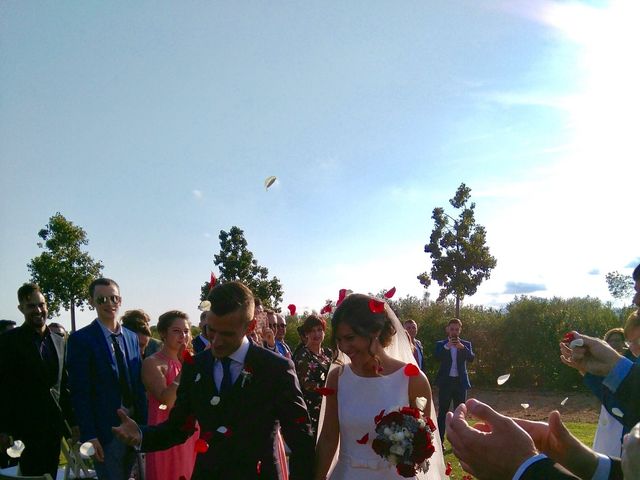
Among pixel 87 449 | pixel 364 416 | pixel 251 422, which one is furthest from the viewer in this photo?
pixel 87 449

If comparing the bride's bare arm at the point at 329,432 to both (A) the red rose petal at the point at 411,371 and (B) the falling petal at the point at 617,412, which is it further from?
(B) the falling petal at the point at 617,412

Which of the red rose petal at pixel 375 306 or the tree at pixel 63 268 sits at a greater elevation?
the tree at pixel 63 268

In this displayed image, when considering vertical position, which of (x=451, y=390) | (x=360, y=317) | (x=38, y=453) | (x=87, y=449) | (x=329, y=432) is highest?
(x=360, y=317)

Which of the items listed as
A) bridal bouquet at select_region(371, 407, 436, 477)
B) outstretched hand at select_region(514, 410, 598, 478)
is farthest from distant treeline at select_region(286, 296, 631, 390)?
outstretched hand at select_region(514, 410, 598, 478)

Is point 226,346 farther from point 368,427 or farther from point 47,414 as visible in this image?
point 47,414

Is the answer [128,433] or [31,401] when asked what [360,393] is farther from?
[31,401]

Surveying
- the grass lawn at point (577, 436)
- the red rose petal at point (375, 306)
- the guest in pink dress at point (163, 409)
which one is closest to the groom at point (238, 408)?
the red rose petal at point (375, 306)

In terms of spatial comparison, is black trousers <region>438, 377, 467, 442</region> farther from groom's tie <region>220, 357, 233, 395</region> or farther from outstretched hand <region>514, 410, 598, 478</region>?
outstretched hand <region>514, 410, 598, 478</region>

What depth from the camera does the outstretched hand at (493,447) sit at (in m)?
1.75

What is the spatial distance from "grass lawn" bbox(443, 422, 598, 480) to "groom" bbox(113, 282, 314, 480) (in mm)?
6409

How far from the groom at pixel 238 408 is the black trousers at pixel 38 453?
3387 mm

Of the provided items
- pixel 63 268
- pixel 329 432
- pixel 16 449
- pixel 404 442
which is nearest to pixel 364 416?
pixel 329 432

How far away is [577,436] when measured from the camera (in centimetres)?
1238

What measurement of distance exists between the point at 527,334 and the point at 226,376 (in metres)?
19.3
